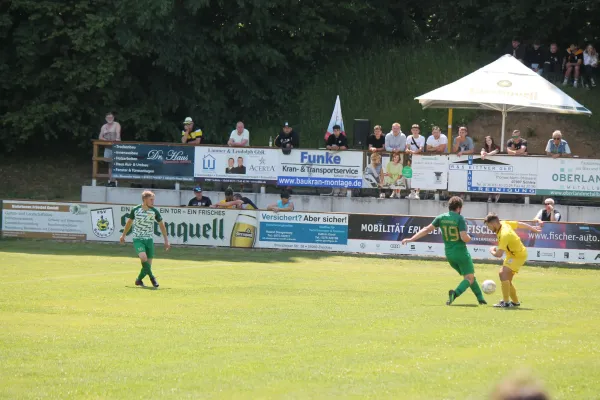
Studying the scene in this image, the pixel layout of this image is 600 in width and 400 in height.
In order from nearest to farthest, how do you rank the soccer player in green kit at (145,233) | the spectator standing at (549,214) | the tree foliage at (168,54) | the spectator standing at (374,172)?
the soccer player in green kit at (145,233) → the spectator standing at (549,214) → the spectator standing at (374,172) → the tree foliage at (168,54)

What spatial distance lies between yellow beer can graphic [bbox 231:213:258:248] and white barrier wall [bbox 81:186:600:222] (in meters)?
2.28

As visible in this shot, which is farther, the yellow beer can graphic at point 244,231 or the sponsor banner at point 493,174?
the sponsor banner at point 493,174

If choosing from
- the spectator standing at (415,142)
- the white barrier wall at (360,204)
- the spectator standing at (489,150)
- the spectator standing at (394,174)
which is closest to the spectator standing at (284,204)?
the white barrier wall at (360,204)

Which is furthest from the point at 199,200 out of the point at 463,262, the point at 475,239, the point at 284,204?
the point at 463,262

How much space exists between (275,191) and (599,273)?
433 inches

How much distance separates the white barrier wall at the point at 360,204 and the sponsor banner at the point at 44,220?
5.89 feet

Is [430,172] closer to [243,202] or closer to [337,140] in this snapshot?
[337,140]

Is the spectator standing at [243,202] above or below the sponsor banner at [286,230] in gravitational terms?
above

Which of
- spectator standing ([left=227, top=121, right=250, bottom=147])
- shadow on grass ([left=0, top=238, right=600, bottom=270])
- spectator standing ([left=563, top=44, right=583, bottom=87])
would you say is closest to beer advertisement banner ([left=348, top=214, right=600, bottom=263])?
shadow on grass ([left=0, top=238, right=600, bottom=270])

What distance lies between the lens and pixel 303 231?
27.3 meters

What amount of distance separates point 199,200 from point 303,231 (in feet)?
11.2

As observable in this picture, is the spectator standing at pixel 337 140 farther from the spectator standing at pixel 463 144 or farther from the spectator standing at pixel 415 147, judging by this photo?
the spectator standing at pixel 463 144

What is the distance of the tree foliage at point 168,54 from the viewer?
37.5m

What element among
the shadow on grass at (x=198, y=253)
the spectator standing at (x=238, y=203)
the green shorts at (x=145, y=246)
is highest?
Answer: the spectator standing at (x=238, y=203)
